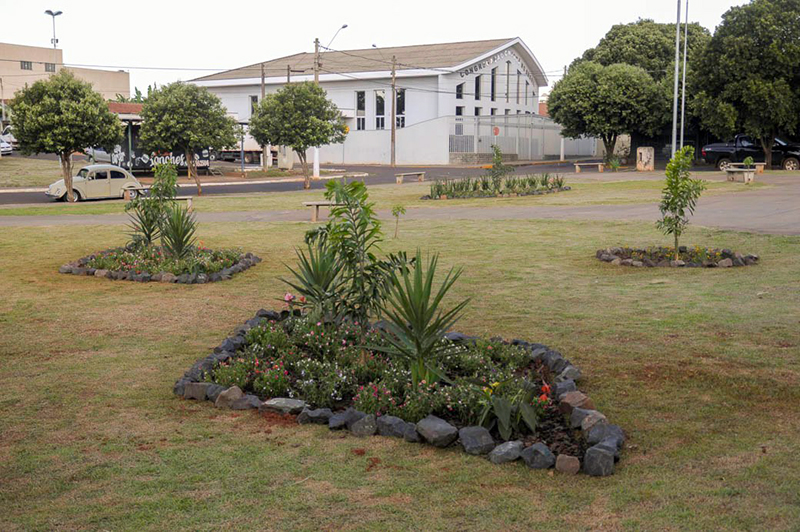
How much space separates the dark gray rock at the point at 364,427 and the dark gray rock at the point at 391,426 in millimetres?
46

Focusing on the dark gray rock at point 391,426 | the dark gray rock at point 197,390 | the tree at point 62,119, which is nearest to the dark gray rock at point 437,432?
the dark gray rock at point 391,426

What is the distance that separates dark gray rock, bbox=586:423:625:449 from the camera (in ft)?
16.3

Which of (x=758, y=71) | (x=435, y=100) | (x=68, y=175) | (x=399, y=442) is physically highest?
(x=435, y=100)

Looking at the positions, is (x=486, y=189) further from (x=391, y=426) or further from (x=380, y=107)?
(x=380, y=107)

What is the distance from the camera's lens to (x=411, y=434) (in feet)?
17.3

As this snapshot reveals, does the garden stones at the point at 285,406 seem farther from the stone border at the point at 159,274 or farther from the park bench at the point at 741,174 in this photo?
the park bench at the point at 741,174

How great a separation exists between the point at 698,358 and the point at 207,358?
4102 millimetres

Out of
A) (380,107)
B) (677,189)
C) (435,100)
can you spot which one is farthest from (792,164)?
(380,107)

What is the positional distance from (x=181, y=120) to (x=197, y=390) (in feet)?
96.7

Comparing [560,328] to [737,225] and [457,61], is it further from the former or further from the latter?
[457,61]

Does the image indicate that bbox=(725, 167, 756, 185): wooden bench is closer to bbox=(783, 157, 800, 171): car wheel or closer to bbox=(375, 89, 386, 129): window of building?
bbox=(783, 157, 800, 171): car wheel

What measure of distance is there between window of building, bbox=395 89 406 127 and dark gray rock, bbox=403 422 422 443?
197 feet

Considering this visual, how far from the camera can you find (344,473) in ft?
15.7

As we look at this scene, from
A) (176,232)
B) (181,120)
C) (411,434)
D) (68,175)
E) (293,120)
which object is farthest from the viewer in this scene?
(293,120)
